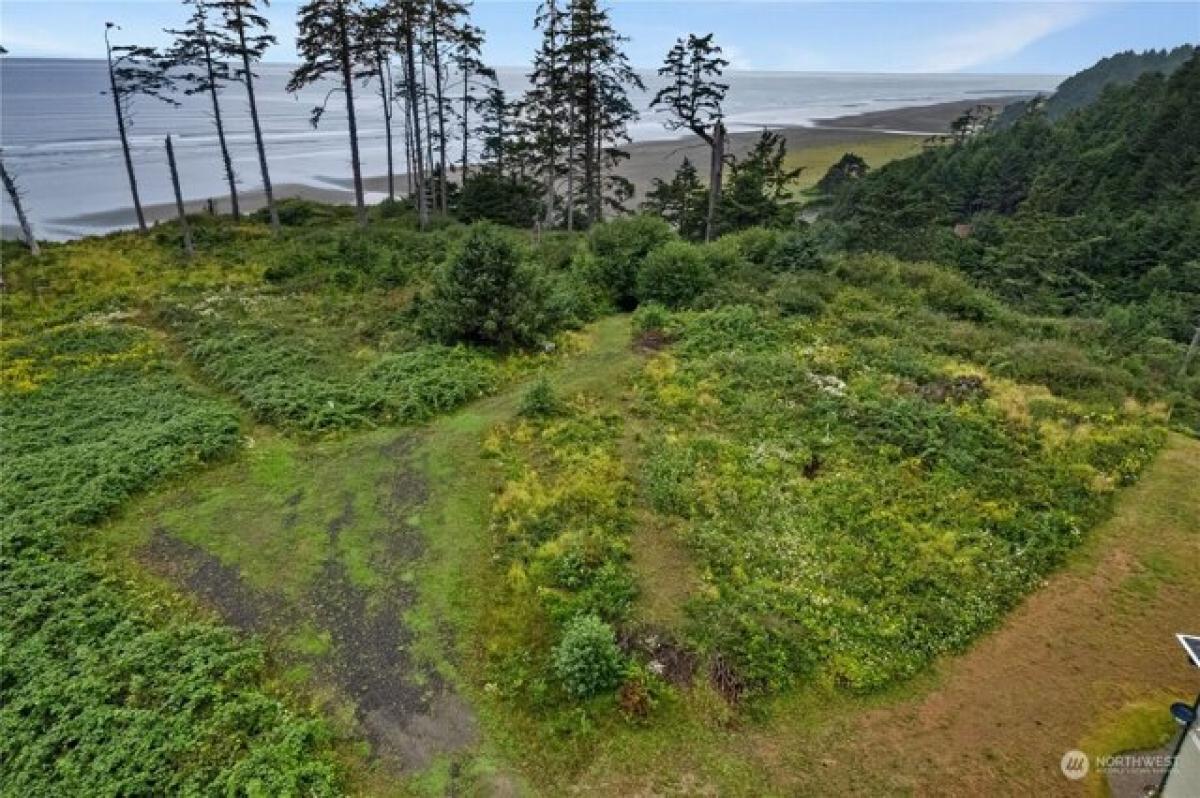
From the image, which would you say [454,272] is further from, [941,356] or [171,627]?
[941,356]

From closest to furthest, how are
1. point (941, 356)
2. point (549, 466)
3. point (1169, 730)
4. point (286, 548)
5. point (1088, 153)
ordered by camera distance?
point (1169, 730), point (286, 548), point (549, 466), point (941, 356), point (1088, 153)

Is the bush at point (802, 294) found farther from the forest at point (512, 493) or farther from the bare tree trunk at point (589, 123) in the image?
the bare tree trunk at point (589, 123)

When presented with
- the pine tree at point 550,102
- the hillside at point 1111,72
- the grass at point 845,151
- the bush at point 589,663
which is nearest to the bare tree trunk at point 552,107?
the pine tree at point 550,102

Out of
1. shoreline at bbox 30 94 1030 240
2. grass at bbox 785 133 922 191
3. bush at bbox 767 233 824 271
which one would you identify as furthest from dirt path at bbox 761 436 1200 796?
grass at bbox 785 133 922 191

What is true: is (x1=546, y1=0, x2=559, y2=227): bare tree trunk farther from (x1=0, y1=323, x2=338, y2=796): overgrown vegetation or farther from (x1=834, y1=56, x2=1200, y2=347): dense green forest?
(x1=0, y1=323, x2=338, y2=796): overgrown vegetation

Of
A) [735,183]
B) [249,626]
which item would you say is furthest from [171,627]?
[735,183]

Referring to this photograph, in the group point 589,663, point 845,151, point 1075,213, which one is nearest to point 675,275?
point 589,663
